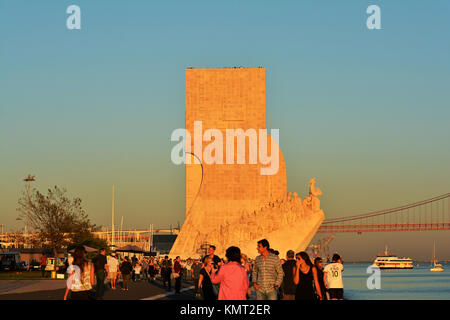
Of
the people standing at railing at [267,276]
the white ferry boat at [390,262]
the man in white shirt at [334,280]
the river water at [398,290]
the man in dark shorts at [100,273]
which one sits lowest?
the white ferry boat at [390,262]

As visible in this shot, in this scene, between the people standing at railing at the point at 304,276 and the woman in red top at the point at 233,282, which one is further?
the people standing at railing at the point at 304,276

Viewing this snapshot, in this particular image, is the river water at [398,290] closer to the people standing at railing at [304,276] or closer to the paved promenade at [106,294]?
the paved promenade at [106,294]

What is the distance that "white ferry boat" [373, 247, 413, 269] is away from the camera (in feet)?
405

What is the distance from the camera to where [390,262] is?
124 meters

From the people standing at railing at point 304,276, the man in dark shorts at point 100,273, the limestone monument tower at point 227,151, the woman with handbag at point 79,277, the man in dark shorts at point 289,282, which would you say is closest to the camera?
the woman with handbag at point 79,277

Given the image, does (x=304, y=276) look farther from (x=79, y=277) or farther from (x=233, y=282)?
(x=79, y=277)

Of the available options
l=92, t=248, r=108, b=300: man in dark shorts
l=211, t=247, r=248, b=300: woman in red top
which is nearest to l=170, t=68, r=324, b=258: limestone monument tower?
l=92, t=248, r=108, b=300: man in dark shorts

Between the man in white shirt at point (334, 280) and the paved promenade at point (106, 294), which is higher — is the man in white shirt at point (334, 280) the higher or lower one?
the higher one

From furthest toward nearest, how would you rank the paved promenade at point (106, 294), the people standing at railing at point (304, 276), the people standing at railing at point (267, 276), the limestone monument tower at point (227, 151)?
the limestone monument tower at point (227, 151)
the paved promenade at point (106, 294)
the people standing at railing at point (304, 276)
the people standing at railing at point (267, 276)

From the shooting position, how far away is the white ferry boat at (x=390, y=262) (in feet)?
405

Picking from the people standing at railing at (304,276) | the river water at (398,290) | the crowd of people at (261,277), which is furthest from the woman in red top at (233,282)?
the river water at (398,290)

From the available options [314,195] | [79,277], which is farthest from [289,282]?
[314,195]
